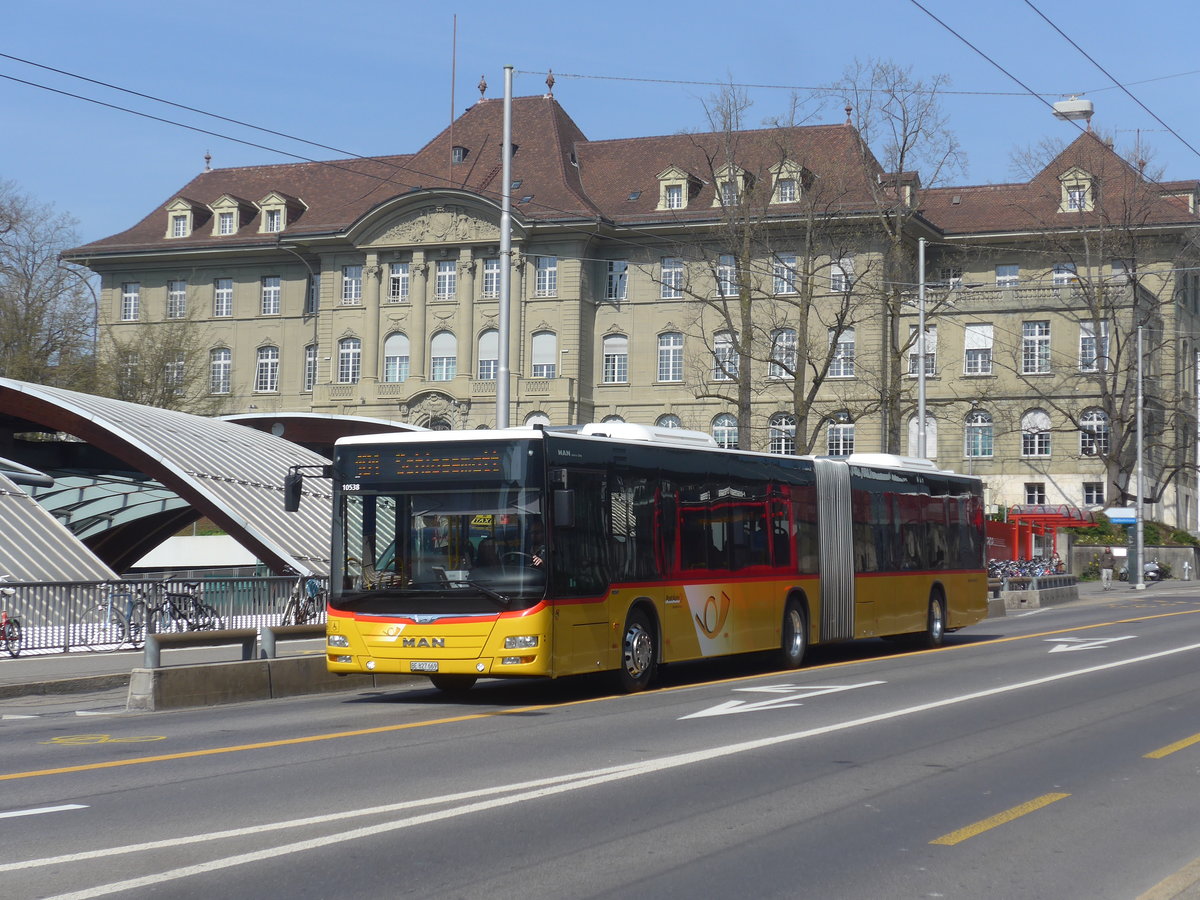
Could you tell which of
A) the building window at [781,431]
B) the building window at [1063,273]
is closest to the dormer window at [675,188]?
the building window at [781,431]

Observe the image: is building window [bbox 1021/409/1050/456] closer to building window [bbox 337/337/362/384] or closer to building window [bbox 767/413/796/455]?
building window [bbox 767/413/796/455]

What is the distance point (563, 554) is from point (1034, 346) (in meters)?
61.4

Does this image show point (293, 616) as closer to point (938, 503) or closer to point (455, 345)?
point (938, 503)

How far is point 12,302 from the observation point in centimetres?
6838

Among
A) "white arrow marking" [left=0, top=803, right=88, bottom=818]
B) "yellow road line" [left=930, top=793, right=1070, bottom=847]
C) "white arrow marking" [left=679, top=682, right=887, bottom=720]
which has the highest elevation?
"white arrow marking" [left=679, top=682, right=887, bottom=720]

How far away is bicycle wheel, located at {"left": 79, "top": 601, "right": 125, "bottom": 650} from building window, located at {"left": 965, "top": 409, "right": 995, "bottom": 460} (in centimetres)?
5609

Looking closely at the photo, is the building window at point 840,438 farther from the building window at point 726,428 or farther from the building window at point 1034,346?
the building window at point 1034,346

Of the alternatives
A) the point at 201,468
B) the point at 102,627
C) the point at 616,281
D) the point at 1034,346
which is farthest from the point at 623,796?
the point at 1034,346

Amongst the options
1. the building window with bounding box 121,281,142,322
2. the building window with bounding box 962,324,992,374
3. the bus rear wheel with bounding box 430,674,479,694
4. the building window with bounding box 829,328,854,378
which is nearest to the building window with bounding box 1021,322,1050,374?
the building window with bounding box 962,324,992,374

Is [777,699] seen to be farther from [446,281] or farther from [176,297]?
[176,297]

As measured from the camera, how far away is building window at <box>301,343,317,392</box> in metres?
80.0

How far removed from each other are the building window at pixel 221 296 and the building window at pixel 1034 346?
40264 mm

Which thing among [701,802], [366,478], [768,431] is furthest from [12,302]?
[701,802]

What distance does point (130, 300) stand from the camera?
83.5 meters
